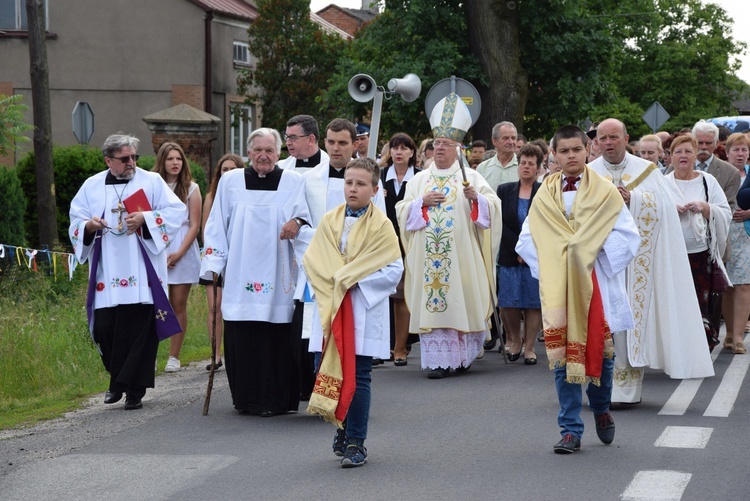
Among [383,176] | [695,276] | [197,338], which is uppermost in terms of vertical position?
[383,176]

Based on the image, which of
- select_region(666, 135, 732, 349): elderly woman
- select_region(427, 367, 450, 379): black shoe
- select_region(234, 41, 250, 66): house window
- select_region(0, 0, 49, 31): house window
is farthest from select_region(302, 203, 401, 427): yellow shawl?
select_region(0, 0, 49, 31): house window

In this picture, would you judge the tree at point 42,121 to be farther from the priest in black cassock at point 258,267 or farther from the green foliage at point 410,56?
the green foliage at point 410,56

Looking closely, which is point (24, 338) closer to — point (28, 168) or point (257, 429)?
point (257, 429)

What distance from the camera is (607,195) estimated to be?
7957mm

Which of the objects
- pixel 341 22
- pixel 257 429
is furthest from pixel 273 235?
pixel 341 22

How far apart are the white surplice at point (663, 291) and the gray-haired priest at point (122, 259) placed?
3.37 meters

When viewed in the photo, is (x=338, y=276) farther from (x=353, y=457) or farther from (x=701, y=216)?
(x=701, y=216)

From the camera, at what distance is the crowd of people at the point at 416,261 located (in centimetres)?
775

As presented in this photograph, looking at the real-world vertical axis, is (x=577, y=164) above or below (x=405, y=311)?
above

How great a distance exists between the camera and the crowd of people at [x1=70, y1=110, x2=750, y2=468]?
25.4 ft

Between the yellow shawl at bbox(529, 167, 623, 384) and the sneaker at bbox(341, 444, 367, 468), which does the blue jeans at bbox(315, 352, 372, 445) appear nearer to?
the sneaker at bbox(341, 444, 367, 468)

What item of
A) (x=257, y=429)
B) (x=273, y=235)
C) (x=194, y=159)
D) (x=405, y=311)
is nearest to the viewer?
(x=257, y=429)

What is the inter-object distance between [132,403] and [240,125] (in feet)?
93.3

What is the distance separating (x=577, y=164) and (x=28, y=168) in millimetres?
14931
